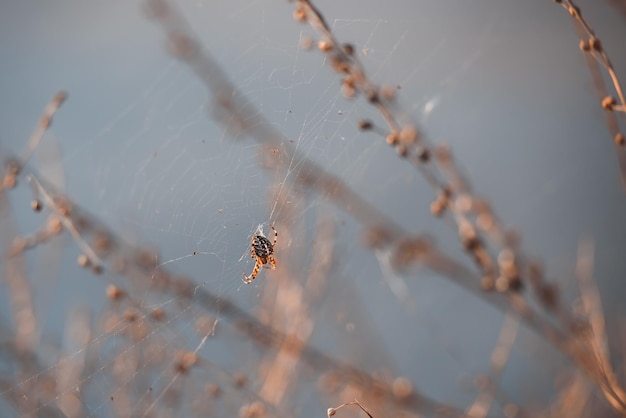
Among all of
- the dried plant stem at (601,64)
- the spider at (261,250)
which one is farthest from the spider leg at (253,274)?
the dried plant stem at (601,64)

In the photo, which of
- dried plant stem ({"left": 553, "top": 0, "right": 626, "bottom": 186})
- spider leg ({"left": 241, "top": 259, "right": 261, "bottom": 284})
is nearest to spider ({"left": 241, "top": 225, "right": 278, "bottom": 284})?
spider leg ({"left": 241, "top": 259, "right": 261, "bottom": 284})

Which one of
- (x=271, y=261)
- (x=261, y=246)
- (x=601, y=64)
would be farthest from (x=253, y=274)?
(x=601, y=64)

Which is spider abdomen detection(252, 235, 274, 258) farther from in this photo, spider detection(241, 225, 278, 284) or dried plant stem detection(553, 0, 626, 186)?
dried plant stem detection(553, 0, 626, 186)

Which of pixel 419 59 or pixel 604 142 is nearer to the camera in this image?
pixel 419 59

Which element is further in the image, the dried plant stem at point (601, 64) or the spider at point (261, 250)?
the spider at point (261, 250)

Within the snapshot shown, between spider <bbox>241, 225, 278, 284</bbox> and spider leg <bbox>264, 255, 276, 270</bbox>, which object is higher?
spider <bbox>241, 225, 278, 284</bbox>

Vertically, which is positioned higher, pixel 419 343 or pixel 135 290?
pixel 135 290

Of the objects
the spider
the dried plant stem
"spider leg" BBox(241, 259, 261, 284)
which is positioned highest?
the dried plant stem

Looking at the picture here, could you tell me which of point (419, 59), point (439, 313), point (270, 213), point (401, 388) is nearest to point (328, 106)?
point (270, 213)

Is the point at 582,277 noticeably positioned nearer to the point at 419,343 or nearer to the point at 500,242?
the point at 500,242

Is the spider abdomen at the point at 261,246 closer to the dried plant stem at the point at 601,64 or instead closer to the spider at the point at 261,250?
the spider at the point at 261,250

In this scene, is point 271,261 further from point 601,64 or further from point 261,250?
point 601,64
